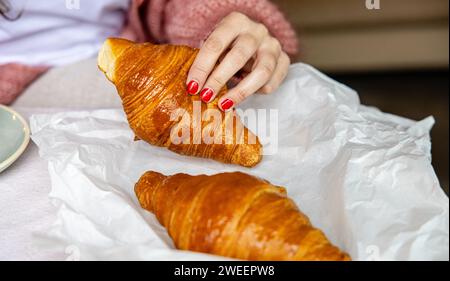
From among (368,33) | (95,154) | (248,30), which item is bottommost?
(368,33)

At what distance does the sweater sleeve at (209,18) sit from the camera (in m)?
0.90

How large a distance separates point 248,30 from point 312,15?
93cm

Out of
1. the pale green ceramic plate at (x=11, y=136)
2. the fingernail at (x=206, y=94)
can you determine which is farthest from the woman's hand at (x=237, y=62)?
the pale green ceramic plate at (x=11, y=136)

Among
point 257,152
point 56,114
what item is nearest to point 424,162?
point 257,152

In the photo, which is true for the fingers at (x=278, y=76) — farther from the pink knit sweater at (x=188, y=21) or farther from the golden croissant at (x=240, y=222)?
the golden croissant at (x=240, y=222)

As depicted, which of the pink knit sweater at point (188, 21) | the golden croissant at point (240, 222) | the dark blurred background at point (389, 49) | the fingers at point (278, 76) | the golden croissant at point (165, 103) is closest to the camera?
the golden croissant at point (240, 222)

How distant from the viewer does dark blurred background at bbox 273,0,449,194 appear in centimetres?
160

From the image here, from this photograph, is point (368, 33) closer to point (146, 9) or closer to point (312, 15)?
point (312, 15)

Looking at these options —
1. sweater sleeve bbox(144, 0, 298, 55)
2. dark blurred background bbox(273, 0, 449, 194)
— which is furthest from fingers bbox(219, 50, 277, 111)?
dark blurred background bbox(273, 0, 449, 194)

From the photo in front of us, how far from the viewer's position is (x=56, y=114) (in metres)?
0.80

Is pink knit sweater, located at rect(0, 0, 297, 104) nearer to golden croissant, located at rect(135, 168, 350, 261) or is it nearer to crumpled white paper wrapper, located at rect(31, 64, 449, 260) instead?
crumpled white paper wrapper, located at rect(31, 64, 449, 260)

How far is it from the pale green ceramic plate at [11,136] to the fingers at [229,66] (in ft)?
0.99

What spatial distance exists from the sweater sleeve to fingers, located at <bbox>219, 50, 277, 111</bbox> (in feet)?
0.45
